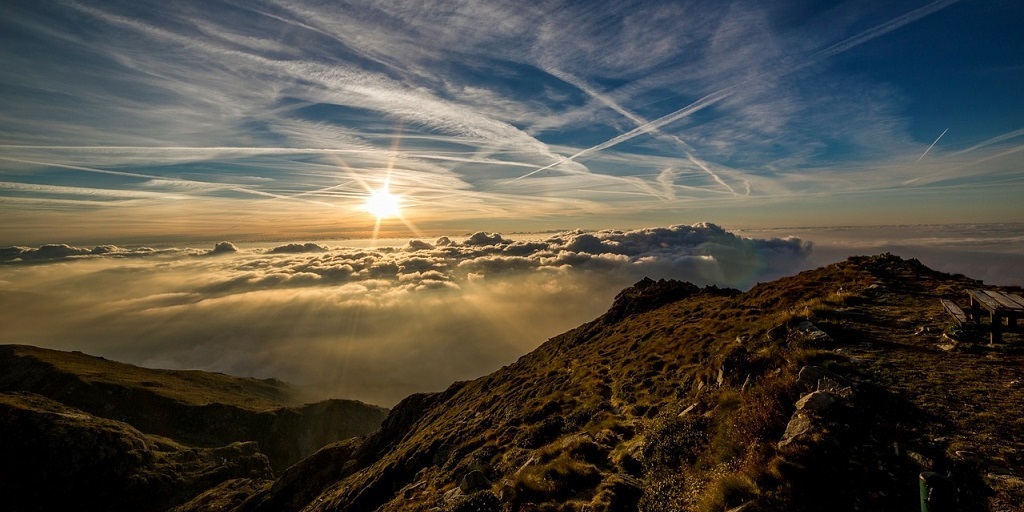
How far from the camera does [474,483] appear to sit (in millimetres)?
16766

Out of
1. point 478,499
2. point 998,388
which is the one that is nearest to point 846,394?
point 998,388

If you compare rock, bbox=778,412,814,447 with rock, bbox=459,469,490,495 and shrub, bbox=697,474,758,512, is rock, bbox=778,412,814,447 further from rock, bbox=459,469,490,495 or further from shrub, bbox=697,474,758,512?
rock, bbox=459,469,490,495

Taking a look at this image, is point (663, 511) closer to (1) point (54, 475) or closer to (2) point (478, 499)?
(2) point (478, 499)

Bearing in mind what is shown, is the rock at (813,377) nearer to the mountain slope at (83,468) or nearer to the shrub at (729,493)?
the shrub at (729,493)

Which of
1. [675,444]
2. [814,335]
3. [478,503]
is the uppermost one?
[814,335]

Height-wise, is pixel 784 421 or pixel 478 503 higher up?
pixel 784 421

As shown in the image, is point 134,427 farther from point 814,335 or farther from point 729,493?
point 814,335

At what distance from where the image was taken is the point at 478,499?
573 inches

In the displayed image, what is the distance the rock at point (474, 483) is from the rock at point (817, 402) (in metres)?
12.6

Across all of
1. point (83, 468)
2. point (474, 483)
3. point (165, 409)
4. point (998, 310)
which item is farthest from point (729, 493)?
point (165, 409)

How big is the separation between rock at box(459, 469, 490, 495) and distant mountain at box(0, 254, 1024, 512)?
9 cm

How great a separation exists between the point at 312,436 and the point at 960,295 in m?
225

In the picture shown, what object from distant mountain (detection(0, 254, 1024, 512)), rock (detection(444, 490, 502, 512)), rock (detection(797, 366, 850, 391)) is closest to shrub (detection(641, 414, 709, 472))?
distant mountain (detection(0, 254, 1024, 512))

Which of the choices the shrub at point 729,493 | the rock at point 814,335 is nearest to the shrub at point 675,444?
the shrub at point 729,493
